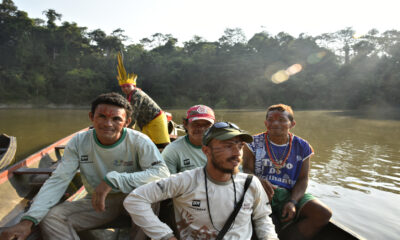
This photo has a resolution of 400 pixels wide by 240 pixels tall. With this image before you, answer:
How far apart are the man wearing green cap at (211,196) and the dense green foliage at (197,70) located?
1408 inches

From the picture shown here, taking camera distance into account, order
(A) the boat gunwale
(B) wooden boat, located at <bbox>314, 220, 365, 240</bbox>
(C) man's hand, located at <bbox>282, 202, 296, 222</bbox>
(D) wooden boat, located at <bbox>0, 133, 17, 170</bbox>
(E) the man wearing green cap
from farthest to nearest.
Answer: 1. (D) wooden boat, located at <bbox>0, 133, 17, 170</bbox>
2. (A) the boat gunwale
3. (C) man's hand, located at <bbox>282, 202, 296, 222</bbox>
4. (B) wooden boat, located at <bbox>314, 220, 365, 240</bbox>
5. (E) the man wearing green cap

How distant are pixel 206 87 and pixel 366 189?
35.8 m

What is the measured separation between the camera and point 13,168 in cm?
414

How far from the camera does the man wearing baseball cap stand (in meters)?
2.47

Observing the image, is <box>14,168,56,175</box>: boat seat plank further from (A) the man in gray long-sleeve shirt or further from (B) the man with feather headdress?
(A) the man in gray long-sleeve shirt

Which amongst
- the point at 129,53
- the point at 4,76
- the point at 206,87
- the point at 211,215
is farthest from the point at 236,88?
the point at 211,215

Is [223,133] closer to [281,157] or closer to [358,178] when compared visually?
[281,157]

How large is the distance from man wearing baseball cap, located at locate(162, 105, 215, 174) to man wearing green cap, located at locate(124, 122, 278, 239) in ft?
2.46

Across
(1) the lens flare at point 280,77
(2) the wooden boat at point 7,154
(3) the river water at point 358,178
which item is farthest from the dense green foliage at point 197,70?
(2) the wooden boat at point 7,154

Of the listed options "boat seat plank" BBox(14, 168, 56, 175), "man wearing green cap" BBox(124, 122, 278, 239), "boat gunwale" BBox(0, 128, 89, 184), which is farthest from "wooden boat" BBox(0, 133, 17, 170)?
"man wearing green cap" BBox(124, 122, 278, 239)

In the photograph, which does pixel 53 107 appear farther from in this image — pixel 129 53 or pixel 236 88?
pixel 236 88

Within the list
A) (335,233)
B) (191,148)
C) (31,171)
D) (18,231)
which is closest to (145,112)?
(31,171)

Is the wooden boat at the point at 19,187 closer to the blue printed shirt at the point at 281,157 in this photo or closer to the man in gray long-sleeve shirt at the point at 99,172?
the man in gray long-sleeve shirt at the point at 99,172

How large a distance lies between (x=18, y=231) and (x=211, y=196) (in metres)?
1.31
